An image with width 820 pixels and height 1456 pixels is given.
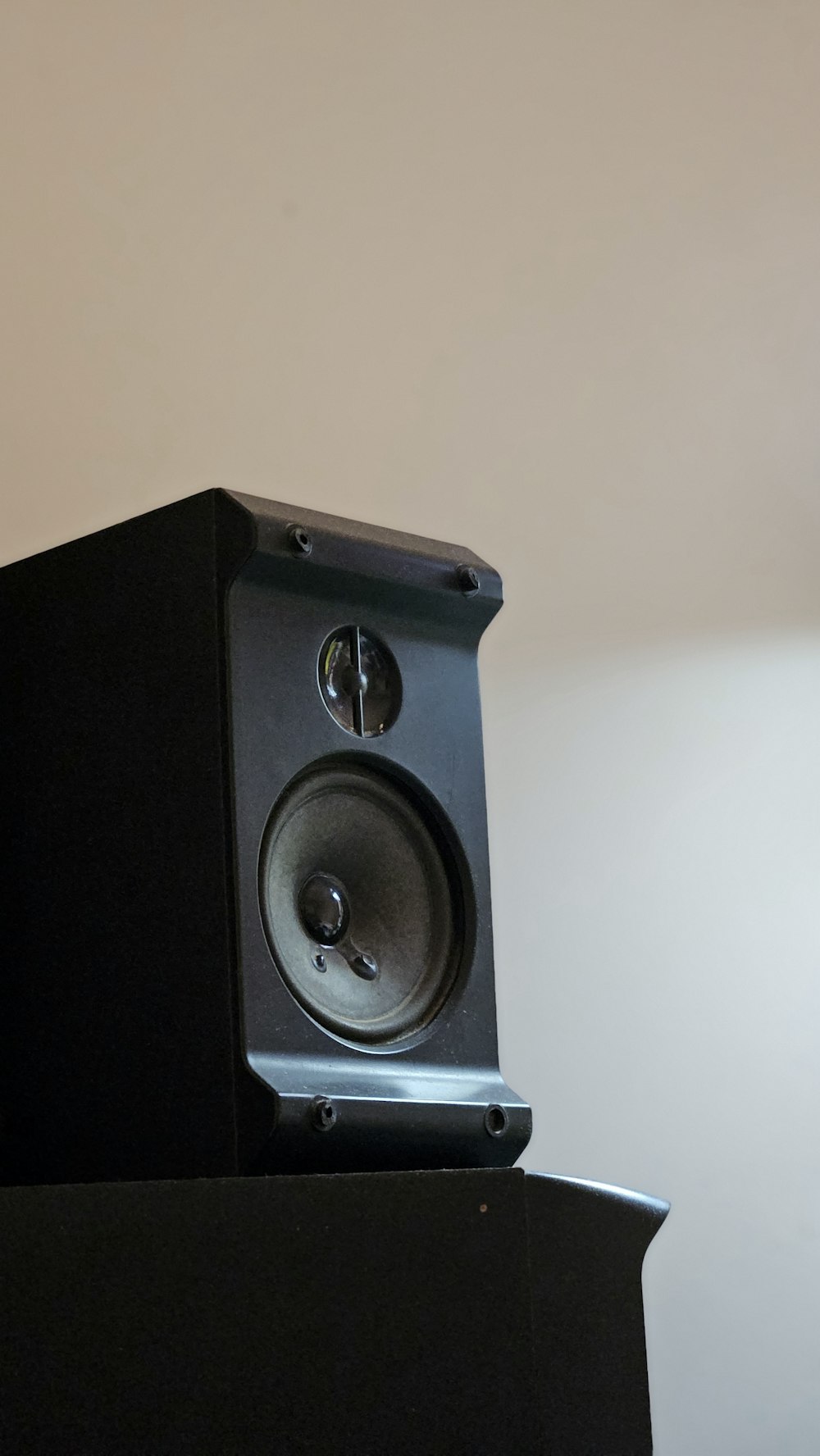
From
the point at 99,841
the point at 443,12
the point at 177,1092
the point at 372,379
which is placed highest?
the point at 443,12

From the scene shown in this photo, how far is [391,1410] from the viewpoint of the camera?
710 mm

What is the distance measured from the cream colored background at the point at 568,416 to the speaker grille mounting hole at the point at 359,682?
Result: 50 cm

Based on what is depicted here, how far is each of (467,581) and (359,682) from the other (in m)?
0.11

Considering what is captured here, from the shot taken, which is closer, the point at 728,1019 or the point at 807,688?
the point at 728,1019

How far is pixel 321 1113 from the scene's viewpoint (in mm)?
741

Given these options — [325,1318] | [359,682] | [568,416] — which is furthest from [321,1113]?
[568,416]

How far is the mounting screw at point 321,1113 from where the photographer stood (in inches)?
29.1

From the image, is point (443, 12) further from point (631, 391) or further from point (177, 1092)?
point (177, 1092)

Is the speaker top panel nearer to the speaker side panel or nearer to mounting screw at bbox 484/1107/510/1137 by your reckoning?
the speaker side panel

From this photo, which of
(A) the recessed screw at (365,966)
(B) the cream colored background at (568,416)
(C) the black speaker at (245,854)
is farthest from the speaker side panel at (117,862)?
(B) the cream colored background at (568,416)

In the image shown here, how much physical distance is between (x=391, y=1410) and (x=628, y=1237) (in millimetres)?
189

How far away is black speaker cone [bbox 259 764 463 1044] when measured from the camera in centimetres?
80

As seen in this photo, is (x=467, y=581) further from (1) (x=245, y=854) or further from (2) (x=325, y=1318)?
(2) (x=325, y=1318)

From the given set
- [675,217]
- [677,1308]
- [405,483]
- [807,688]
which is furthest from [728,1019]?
[675,217]
